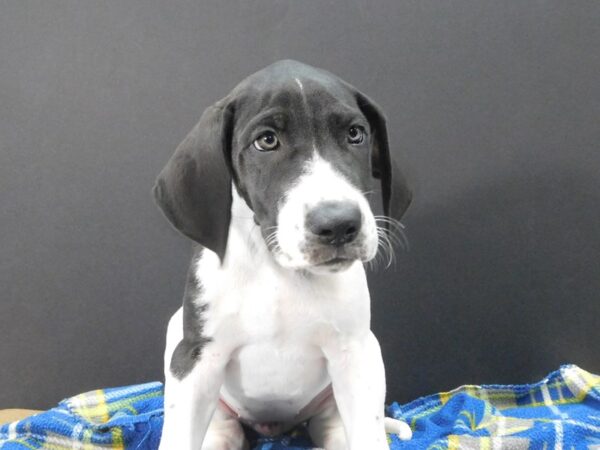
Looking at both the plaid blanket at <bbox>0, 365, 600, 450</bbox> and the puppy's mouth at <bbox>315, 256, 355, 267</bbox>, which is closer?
the puppy's mouth at <bbox>315, 256, 355, 267</bbox>

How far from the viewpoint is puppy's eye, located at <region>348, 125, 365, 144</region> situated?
6.92ft

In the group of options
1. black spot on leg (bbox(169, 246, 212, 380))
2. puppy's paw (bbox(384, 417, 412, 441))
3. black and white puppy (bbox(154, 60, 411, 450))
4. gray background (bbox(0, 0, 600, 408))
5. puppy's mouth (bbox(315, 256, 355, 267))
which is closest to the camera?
puppy's mouth (bbox(315, 256, 355, 267))

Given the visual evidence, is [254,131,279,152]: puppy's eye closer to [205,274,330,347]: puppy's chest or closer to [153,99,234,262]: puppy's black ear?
[153,99,234,262]: puppy's black ear

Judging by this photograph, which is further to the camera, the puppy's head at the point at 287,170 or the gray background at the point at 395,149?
the gray background at the point at 395,149

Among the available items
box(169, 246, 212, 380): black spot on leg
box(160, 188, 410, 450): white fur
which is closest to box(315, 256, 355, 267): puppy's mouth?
box(160, 188, 410, 450): white fur

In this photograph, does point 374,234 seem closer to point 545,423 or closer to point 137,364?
point 545,423

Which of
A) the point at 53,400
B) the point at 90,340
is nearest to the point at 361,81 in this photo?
the point at 90,340

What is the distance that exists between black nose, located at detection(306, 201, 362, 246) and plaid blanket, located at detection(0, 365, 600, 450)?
1.17 m

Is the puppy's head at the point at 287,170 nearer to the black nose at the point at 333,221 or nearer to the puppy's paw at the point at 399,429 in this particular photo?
the black nose at the point at 333,221

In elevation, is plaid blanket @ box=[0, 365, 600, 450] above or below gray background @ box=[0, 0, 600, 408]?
below

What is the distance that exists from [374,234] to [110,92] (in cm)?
225

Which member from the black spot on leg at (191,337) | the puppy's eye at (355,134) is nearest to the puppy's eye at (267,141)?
the puppy's eye at (355,134)

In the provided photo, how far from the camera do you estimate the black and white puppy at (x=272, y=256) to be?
6.53 ft

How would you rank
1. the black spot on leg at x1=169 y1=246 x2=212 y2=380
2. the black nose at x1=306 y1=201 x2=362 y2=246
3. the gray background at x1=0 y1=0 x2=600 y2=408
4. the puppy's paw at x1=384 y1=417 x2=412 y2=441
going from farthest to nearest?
the gray background at x1=0 y1=0 x2=600 y2=408 < the puppy's paw at x1=384 y1=417 x2=412 y2=441 < the black spot on leg at x1=169 y1=246 x2=212 y2=380 < the black nose at x1=306 y1=201 x2=362 y2=246
